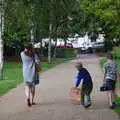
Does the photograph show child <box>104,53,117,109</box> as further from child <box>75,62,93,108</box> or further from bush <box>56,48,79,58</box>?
bush <box>56,48,79,58</box>

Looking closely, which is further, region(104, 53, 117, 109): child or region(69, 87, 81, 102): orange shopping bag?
region(69, 87, 81, 102): orange shopping bag

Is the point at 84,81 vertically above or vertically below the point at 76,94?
above

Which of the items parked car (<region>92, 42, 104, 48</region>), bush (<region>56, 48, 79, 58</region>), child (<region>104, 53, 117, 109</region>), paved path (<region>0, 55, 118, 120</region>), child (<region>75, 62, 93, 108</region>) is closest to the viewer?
paved path (<region>0, 55, 118, 120</region>)

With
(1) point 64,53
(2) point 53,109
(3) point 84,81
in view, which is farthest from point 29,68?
(1) point 64,53

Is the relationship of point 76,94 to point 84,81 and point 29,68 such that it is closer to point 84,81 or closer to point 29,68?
point 84,81

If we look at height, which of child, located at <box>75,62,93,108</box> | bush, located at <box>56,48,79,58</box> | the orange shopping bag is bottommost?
bush, located at <box>56,48,79,58</box>

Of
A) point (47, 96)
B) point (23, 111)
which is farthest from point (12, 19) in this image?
point (47, 96)

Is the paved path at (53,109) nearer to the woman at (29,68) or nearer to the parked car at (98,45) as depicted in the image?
the woman at (29,68)

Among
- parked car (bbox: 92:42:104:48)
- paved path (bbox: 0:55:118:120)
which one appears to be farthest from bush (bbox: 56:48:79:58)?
paved path (bbox: 0:55:118:120)

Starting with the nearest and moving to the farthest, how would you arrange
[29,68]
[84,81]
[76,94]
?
[84,81], [76,94], [29,68]

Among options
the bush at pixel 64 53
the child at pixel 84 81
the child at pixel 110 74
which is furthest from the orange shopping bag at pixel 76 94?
the bush at pixel 64 53

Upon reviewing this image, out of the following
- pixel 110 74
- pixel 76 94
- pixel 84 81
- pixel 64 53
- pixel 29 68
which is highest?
pixel 29 68

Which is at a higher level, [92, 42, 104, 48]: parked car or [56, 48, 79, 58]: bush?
[92, 42, 104, 48]: parked car

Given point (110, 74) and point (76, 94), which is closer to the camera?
point (110, 74)
